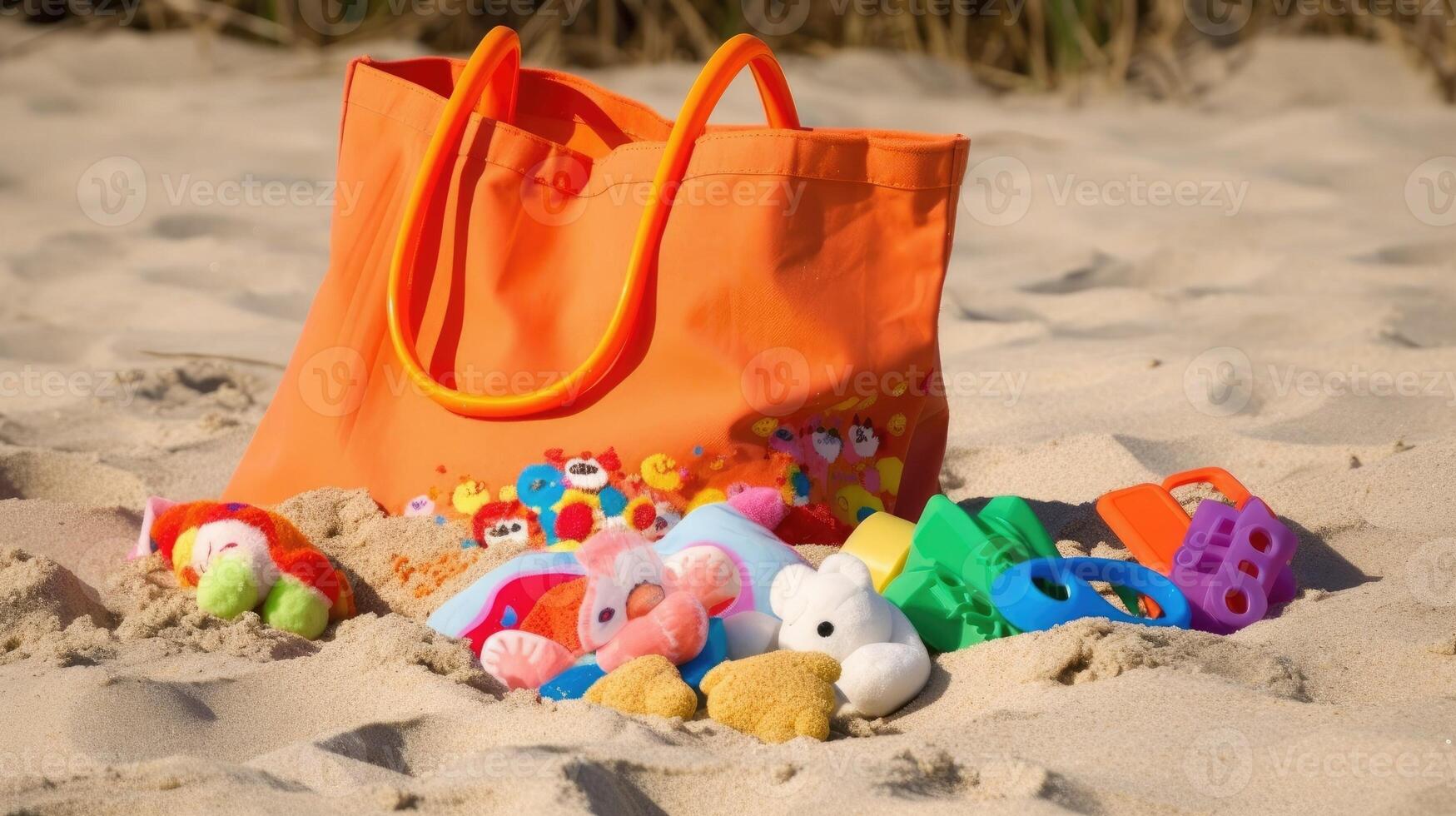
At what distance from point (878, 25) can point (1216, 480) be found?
4769 millimetres

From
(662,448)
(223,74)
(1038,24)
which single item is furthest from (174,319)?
(1038,24)

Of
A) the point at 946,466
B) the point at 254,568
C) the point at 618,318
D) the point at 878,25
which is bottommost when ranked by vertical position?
the point at 946,466

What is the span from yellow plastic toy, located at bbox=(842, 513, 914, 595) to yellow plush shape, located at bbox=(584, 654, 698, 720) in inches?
13.6

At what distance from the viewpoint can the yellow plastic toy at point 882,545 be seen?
1838mm

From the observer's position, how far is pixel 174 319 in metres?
3.63

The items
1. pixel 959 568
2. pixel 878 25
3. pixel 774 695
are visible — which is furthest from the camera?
pixel 878 25

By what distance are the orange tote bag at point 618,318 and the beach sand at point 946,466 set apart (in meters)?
0.16

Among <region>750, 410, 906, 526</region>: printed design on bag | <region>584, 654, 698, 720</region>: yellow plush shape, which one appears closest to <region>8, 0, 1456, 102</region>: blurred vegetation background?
<region>750, 410, 906, 526</region>: printed design on bag

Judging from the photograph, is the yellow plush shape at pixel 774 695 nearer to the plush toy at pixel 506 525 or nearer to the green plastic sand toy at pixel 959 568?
the green plastic sand toy at pixel 959 568

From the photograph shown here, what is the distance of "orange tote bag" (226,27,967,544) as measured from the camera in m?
1.96

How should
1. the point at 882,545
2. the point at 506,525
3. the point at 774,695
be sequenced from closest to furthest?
the point at 774,695
the point at 882,545
the point at 506,525

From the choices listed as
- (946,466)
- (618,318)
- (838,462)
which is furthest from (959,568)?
(946,466)

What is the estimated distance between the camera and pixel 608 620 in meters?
1.64

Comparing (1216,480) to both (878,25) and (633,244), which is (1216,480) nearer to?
(633,244)
